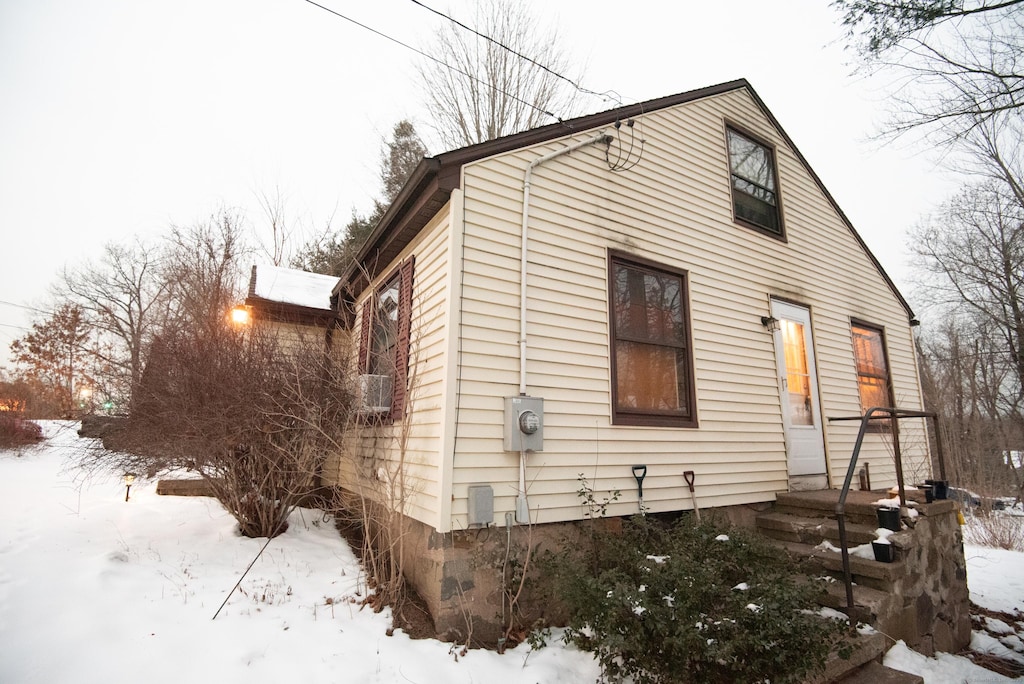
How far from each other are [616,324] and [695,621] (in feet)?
8.95

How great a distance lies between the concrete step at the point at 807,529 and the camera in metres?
4.47

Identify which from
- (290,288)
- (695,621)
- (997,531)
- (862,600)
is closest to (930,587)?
(862,600)

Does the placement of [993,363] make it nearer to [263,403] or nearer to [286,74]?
[263,403]

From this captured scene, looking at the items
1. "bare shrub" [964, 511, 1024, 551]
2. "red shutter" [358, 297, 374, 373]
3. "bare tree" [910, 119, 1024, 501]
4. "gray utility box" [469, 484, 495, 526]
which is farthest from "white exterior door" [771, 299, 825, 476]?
"bare tree" [910, 119, 1024, 501]

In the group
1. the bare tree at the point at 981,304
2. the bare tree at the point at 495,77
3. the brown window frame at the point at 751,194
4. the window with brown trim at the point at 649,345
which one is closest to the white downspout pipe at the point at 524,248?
the window with brown trim at the point at 649,345

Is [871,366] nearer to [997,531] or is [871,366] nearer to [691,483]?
[691,483]

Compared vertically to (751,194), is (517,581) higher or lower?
lower

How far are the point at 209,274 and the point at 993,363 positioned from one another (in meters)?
28.7

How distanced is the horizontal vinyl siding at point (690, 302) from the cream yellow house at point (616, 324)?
22mm

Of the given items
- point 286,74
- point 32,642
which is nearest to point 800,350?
point 32,642

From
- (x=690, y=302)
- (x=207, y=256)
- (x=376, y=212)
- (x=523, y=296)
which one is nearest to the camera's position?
(x=523, y=296)

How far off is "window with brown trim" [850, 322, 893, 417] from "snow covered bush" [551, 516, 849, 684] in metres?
4.98

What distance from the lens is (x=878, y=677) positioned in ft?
10.7

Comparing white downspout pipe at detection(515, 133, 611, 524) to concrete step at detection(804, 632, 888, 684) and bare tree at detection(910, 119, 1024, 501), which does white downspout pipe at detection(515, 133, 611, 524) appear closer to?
concrete step at detection(804, 632, 888, 684)
